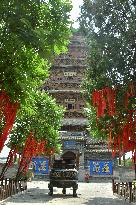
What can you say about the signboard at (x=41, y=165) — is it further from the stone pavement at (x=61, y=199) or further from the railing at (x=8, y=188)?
the stone pavement at (x=61, y=199)

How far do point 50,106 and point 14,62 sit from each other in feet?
49.5

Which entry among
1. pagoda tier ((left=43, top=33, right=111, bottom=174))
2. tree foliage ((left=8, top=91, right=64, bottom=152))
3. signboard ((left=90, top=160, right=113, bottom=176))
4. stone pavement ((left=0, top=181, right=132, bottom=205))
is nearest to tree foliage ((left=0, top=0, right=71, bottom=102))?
stone pavement ((left=0, top=181, right=132, bottom=205))

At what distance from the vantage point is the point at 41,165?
41875mm

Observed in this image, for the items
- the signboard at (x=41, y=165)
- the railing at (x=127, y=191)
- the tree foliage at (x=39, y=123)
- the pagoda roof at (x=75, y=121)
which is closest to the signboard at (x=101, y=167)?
the signboard at (x=41, y=165)

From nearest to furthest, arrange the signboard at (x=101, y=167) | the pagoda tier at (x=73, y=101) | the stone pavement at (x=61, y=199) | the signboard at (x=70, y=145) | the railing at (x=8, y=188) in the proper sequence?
the stone pavement at (x=61, y=199) < the railing at (x=8, y=188) < the signboard at (x=101, y=167) < the pagoda tier at (x=73, y=101) < the signboard at (x=70, y=145)

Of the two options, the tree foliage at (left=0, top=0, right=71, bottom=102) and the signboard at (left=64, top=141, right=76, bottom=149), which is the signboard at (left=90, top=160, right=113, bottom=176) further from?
the tree foliage at (left=0, top=0, right=71, bottom=102)

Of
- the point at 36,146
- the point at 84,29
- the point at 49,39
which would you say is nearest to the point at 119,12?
the point at 84,29

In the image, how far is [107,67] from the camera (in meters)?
12.3

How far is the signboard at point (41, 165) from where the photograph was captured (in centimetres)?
4166

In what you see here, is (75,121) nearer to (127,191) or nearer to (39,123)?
(39,123)

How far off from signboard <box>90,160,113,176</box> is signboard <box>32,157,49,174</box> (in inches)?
220

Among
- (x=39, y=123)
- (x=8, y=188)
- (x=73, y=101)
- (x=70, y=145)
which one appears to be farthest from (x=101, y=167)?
(x=8, y=188)

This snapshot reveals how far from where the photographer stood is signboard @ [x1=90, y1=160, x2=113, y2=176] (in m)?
41.4

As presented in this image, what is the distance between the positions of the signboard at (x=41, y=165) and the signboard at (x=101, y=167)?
5.59 meters
